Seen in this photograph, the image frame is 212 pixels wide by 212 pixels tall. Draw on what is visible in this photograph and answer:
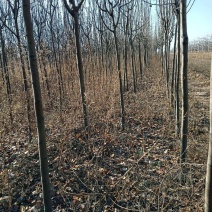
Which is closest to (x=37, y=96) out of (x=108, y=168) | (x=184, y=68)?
(x=184, y=68)

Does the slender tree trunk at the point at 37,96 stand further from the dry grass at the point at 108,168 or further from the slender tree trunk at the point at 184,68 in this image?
the slender tree trunk at the point at 184,68

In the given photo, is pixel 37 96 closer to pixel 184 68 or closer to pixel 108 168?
pixel 184 68

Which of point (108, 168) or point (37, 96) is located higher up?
point (37, 96)

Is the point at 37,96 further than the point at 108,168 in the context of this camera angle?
No

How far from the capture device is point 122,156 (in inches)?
157

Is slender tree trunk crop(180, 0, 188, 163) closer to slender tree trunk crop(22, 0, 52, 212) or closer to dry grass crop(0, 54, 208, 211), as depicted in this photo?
dry grass crop(0, 54, 208, 211)

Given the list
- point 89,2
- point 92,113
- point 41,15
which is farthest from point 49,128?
point 89,2

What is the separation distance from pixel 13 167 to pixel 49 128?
200cm

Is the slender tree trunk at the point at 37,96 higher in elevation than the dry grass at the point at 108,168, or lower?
higher

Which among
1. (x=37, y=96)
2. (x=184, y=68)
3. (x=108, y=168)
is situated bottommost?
(x=108, y=168)

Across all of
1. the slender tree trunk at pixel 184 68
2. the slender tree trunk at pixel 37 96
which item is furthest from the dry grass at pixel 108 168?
the slender tree trunk at pixel 37 96

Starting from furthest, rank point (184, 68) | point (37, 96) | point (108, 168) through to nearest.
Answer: point (108, 168), point (184, 68), point (37, 96)

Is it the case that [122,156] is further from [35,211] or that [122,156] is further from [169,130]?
[35,211]

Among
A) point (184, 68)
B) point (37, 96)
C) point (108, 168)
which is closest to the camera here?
point (37, 96)
